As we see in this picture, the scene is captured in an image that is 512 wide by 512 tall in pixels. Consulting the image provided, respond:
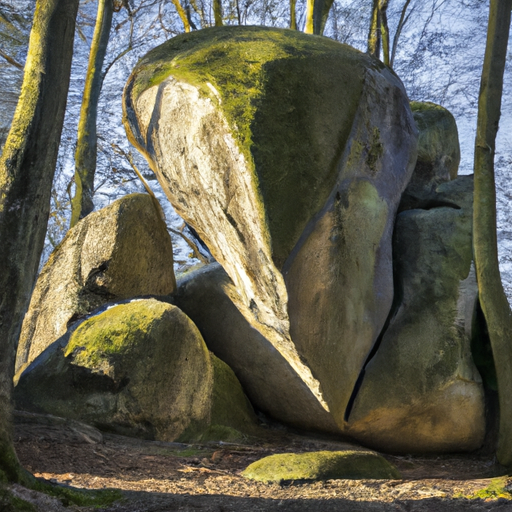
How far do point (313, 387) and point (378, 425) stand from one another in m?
0.74

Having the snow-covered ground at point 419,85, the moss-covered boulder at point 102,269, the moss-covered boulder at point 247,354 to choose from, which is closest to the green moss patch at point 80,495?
the moss-covered boulder at point 247,354

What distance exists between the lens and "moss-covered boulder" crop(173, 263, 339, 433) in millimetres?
5961

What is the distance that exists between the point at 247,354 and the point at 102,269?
1.73 metres

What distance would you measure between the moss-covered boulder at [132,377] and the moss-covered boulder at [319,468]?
1200 millimetres

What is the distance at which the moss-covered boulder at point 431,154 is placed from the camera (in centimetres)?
705

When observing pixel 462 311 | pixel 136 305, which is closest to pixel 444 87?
pixel 462 311

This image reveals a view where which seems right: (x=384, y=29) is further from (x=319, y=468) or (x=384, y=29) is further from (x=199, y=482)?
(x=199, y=482)

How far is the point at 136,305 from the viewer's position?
18.4ft

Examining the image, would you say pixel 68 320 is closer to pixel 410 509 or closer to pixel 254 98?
pixel 254 98

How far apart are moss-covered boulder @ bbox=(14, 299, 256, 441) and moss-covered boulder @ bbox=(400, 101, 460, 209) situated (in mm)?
3034

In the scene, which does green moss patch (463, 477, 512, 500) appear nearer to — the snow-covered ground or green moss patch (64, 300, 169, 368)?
green moss patch (64, 300, 169, 368)

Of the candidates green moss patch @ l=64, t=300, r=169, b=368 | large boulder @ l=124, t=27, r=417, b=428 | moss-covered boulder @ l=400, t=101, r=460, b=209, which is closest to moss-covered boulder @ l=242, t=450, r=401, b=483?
large boulder @ l=124, t=27, r=417, b=428

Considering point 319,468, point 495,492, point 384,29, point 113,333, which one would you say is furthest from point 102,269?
point 384,29

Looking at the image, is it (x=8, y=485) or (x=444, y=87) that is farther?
(x=444, y=87)
